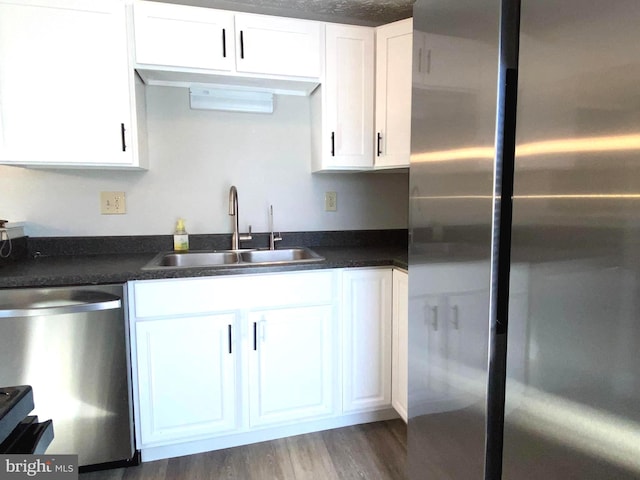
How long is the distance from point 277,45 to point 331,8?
20.3 inches

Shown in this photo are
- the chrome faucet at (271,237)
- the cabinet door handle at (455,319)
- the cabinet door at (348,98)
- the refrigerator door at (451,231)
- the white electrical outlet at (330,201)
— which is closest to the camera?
the refrigerator door at (451,231)

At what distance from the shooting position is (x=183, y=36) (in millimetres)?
1793

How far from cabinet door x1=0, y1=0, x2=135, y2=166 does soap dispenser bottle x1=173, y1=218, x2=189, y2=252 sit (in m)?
0.50

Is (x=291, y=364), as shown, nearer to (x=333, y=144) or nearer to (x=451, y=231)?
(x=451, y=231)

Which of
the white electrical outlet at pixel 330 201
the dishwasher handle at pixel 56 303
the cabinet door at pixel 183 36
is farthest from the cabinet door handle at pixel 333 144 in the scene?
the dishwasher handle at pixel 56 303

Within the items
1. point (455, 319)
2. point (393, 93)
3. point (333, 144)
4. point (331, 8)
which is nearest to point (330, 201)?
Answer: point (333, 144)

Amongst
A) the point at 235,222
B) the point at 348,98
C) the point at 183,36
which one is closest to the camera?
the point at 183,36

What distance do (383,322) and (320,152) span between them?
0.98 m

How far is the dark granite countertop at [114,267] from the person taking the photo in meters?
1.52

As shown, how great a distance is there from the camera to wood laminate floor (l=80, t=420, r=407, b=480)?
64.5 inches

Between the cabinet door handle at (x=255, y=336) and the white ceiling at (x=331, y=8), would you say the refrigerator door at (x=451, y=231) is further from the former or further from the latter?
the white ceiling at (x=331, y=8)

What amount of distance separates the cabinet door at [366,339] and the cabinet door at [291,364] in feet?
0.28

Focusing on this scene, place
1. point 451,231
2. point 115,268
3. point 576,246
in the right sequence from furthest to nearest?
point 115,268, point 451,231, point 576,246

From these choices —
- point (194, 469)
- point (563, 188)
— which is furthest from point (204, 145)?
point (563, 188)
